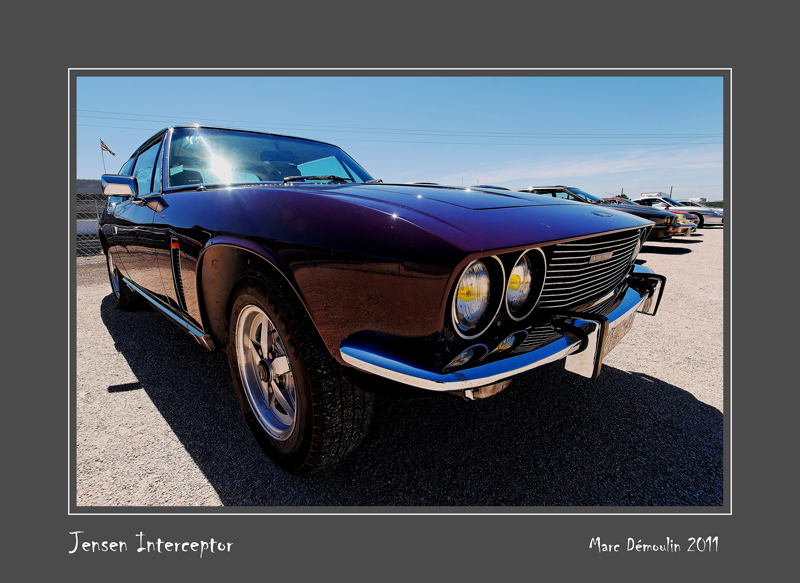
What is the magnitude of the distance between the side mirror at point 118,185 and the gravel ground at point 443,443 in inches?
46.9

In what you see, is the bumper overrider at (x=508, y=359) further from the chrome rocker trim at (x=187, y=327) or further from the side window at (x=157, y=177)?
the side window at (x=157, y=177)

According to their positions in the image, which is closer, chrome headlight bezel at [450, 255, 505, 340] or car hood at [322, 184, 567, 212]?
chrome headlight bezel at [450, 255, 505, 340]

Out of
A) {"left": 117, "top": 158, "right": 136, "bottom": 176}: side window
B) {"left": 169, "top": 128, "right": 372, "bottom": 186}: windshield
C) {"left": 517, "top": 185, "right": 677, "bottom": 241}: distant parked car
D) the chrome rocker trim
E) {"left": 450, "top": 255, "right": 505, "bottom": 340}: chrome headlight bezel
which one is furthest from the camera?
{"left": 517, "top": 185, "right": 677, "bottom": 241}: distant parked car

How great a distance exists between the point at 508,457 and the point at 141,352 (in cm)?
279

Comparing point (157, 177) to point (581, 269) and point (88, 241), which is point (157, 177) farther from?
point (88, 241)

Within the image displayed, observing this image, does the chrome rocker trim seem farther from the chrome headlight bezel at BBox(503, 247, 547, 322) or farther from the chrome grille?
the chrome grille

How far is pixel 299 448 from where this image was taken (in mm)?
1538

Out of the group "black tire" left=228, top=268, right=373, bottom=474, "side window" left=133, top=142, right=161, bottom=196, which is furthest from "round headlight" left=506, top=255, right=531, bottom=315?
"side window" left=133, top=142, right=161, bottom=196

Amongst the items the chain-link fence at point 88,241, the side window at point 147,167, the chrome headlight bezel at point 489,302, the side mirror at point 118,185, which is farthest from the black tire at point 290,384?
the chain-link fence at point 88,241

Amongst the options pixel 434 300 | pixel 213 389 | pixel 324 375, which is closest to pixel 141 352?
pixel 213 389

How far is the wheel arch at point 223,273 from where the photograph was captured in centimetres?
146

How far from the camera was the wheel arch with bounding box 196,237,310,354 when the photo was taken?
146 cm

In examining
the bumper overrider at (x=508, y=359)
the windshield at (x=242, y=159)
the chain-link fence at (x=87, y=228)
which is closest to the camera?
the bumper overrider at (x=508, y=359)

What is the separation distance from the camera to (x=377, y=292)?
3.98ft
